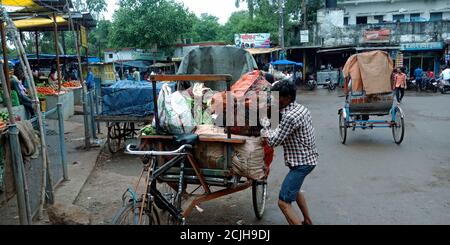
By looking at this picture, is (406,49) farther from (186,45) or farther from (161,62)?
(161,62)

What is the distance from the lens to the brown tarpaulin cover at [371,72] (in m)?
9.11

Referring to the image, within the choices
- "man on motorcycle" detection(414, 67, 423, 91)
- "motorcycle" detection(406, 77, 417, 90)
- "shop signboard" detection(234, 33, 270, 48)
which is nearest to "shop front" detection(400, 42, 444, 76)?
"motorcycle" detection(406, 77, 417, 90)

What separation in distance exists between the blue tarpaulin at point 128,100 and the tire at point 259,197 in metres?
3.69

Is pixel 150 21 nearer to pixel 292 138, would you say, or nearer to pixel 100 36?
pixel 100 36

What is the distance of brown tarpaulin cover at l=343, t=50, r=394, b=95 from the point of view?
9.11 metres

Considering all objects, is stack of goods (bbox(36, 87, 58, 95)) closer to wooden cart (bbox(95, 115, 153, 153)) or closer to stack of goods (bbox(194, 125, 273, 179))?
wooden cart (bbox(95, 115, 153, 153))

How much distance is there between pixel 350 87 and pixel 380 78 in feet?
2.20

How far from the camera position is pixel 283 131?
4168mm

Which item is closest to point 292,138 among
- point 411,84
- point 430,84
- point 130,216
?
point 130,216

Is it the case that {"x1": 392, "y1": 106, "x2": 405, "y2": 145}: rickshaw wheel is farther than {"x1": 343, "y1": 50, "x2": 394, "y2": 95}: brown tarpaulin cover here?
Yes

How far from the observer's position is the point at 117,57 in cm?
3603

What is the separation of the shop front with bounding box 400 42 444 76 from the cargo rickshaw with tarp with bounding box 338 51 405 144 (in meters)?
20.9
